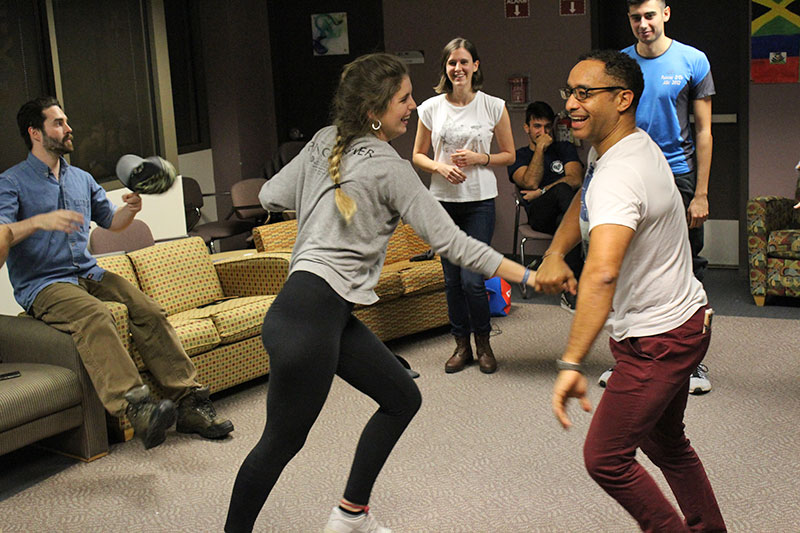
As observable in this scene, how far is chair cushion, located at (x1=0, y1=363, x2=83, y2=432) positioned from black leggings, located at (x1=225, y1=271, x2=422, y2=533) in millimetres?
1300

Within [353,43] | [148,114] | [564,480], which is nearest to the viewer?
[564,480]

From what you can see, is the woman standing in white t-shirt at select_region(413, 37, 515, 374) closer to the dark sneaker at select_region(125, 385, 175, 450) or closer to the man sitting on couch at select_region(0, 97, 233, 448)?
the man sitting on couch at select_region(0, 97, 233, 448)

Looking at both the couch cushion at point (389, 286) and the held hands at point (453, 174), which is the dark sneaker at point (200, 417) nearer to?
the couch cushion at point (389, 286)

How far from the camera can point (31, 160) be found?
4.03 metres

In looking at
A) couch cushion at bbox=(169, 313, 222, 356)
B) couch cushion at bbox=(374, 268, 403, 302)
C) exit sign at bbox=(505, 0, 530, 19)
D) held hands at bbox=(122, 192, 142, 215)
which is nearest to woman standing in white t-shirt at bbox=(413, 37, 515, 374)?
couch cushion at bbox=(374, 268, 403, 302)

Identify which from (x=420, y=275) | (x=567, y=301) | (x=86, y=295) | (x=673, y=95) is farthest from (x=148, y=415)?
(x=567, y=301)

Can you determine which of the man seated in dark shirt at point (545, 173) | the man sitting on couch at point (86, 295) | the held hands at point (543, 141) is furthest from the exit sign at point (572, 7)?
the man sitting on couch at point (86, 295)

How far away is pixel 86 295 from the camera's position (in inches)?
156

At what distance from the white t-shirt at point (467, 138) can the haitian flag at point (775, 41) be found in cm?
255

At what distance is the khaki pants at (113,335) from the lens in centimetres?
381

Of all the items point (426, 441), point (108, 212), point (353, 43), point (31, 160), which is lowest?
point (426, 441)

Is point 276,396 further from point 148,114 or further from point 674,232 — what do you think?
point 148,114

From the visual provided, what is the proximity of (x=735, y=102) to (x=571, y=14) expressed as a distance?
1.32 meters

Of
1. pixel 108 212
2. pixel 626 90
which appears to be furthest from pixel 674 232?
pixel 108 212
